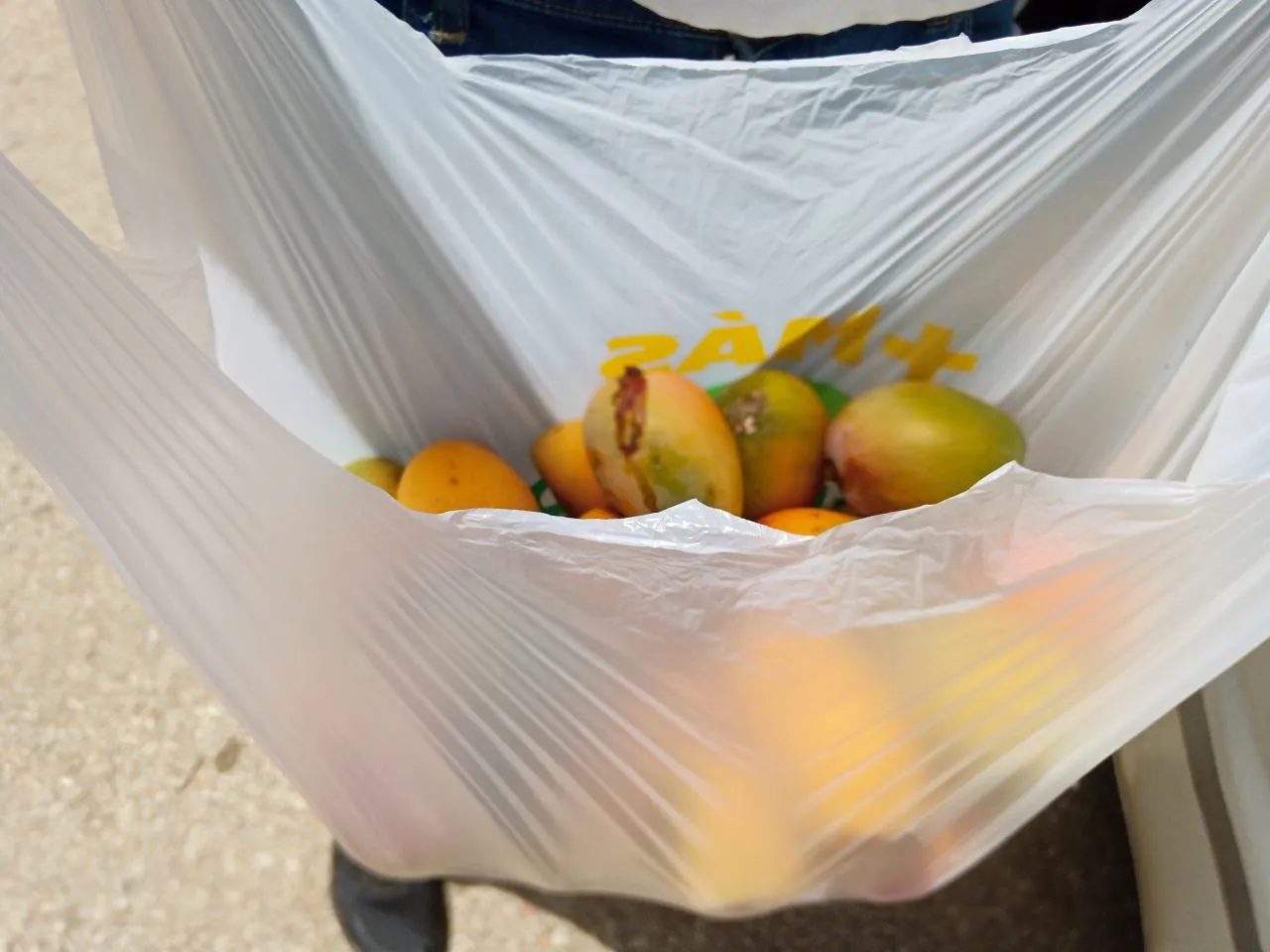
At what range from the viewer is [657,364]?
60 centimetres

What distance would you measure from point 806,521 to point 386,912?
318 mm

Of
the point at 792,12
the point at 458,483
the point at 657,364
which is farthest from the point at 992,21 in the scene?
the point at 458,483

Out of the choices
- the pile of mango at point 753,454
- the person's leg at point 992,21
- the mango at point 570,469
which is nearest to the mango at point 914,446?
the pile of mango at point 753,454

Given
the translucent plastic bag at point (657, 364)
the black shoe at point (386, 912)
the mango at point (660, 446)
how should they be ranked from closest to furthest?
the translucent plastic bag at point (657, 364) → the mango at point (660, 446) → the black shoe at point (386, 912)

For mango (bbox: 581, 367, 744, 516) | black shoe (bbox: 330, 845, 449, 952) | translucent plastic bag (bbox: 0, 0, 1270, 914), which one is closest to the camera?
translucent plastic bag (bbox: 0, 0, 1270, 914)

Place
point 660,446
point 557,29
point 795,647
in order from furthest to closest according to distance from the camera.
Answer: point 557,29 < point 660,446 < point 795,647

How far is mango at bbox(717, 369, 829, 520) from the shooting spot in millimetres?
507

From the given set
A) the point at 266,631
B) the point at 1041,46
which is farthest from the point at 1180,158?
the point at 266,631

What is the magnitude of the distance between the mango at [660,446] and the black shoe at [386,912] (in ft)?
0.85

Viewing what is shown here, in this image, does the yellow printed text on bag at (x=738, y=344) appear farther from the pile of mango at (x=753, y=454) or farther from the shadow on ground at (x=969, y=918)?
the shadow on ground at (x=969, y=918)

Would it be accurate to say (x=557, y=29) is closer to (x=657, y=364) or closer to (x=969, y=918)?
(x=657, y=364)

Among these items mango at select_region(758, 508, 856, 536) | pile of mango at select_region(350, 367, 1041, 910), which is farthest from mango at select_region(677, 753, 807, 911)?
mango at select_region(758, 508, 856, 536)

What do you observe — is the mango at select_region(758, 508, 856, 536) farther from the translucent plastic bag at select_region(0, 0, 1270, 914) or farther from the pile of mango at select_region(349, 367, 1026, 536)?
the translucent plastic bag at select_region(0, 0, 1270, 914)

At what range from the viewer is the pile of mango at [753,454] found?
47cm
